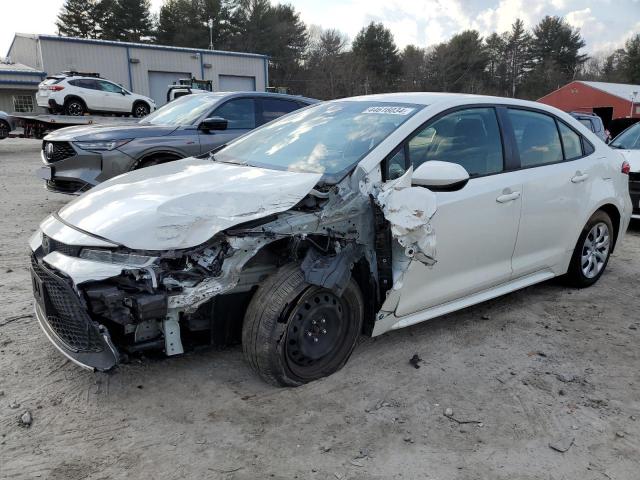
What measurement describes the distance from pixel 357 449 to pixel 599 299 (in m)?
3.17

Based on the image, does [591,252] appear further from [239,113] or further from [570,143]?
[239,113]

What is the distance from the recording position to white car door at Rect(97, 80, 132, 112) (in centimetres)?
2098

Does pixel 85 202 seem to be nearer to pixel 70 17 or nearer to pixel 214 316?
pixel 214 316

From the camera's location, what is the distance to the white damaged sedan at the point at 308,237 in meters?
2.64

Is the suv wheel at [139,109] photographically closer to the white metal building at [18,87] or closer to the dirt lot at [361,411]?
the white metal building at [18,87]

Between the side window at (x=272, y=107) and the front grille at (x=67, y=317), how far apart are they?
544cm

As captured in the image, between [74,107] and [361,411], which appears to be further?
[74,107]

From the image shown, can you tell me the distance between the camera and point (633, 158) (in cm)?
736

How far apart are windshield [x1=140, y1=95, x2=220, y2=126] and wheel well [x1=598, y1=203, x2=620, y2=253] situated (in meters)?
5.26

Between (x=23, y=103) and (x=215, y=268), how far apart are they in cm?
3603

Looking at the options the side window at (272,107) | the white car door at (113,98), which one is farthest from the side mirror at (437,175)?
the white car door at (113,98)

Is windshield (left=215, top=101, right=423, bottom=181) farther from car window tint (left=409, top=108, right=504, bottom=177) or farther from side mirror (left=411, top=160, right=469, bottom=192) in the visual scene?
side mirror (left=411, top=160, right=469, bottom=192)

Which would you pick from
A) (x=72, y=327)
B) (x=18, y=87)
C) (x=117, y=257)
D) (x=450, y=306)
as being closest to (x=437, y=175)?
(x=450, y=306)

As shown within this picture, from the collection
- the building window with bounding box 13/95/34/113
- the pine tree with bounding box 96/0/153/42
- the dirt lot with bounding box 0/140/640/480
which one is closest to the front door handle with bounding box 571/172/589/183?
the dirt lot with bounding box 0/140/640/480
